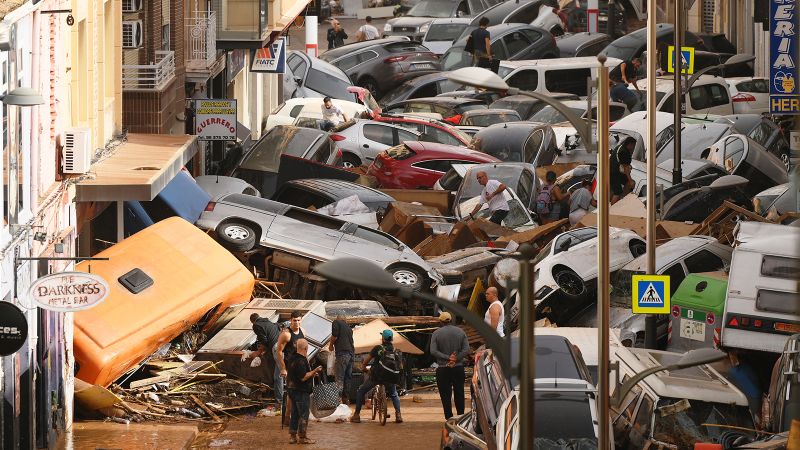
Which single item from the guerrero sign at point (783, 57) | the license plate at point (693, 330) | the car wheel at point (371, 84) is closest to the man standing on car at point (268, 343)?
the license plate at point (693, 330)

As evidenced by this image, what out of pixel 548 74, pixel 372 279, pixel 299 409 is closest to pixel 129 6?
pixel 299 409

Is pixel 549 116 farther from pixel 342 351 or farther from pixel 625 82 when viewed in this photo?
pixel 342 351

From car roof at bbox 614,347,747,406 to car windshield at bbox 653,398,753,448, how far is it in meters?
0.07

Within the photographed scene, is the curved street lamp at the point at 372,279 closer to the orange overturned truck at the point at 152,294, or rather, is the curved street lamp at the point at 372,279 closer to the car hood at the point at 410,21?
the orange overturned truck at the point at 152,294

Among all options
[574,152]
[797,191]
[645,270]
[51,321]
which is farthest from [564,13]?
[51,321]

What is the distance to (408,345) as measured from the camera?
22.6 meters

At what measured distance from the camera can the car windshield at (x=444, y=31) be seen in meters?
56.5

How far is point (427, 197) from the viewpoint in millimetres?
32000

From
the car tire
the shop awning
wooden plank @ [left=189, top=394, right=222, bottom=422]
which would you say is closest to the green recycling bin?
the car tire

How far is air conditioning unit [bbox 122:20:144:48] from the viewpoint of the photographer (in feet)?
88.7

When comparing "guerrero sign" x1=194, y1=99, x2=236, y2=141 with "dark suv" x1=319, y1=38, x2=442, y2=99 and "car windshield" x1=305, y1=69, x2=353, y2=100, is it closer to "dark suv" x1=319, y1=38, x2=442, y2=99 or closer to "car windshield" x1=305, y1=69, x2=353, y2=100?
"car windshield" x1=305, y1=69, x2=353, y2=100

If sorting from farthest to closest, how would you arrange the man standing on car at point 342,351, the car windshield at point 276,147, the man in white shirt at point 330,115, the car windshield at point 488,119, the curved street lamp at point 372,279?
the car windshield at point 488,119 → the man in white shirt at point 330,115 → the car windshield at point 276,147 → the man standing on car at point 342,351 → the curved street lamp at point 372,279

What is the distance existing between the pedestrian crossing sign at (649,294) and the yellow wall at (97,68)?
22.3ft

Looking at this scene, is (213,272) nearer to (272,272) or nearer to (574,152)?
(272,272)
